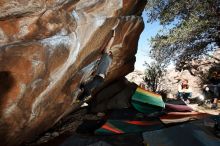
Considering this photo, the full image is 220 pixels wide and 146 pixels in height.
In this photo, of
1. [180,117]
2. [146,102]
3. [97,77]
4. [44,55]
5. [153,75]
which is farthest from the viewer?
[153,75]

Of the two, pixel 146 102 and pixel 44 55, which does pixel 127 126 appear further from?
pixel 44 55

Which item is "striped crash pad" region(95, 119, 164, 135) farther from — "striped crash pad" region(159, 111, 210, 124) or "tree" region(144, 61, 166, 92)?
"tree" region(144, 61, 166, 92)

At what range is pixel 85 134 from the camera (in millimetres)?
9836

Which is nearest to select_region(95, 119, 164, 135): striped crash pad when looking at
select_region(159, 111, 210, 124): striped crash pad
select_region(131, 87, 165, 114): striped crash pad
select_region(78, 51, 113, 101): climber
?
select_region(159, 111, 210, 124): striped crash pad

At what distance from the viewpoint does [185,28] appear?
15867mm

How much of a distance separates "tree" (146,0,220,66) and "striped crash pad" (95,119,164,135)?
6961 mm

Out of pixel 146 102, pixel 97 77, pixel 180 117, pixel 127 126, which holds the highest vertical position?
pixel 97 77

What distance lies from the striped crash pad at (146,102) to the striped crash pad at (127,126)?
2.17 metres

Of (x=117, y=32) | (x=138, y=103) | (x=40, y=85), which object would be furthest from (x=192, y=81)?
(x=40, y=85)

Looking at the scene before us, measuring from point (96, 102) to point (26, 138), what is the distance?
19.5ft

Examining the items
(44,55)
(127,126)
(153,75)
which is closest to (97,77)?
(127,126)

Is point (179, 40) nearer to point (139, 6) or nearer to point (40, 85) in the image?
point (139, 6)

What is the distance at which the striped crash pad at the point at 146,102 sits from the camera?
13548mm

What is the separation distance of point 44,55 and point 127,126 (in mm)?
4293
